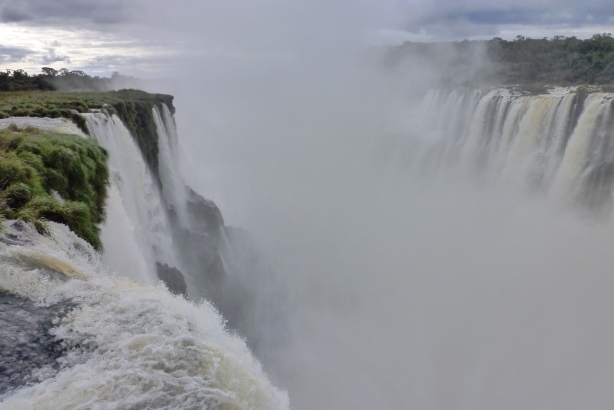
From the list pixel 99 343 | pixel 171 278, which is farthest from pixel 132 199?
pixel 99 343

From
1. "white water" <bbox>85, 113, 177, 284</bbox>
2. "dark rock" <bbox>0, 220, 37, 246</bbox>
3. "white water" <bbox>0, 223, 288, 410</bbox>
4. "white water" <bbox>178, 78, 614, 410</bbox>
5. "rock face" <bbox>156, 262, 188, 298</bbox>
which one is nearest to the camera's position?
"white water" <bbox>0, 223, 288, 410</bbox>

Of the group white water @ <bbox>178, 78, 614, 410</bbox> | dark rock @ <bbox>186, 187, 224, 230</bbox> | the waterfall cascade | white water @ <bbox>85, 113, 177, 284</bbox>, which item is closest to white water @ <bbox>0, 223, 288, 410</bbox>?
white water @ <bbox>85, 113, 177, 284</bbox>

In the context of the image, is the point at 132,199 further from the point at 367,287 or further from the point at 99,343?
the point at 367,287

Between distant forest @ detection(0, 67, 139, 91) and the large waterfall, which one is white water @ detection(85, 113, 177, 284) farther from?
distant forest @ detection(0, 67, 139, 91)

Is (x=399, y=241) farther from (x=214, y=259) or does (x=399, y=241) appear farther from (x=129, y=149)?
(x=129, y=149)

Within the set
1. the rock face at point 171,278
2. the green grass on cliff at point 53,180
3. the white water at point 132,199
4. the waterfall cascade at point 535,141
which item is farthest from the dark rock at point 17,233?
the waterfall cascade at point 535,141

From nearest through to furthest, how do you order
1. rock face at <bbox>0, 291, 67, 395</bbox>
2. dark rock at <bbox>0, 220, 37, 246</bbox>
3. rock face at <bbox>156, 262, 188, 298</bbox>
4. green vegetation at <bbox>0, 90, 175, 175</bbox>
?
rock face at <bbox>0, 291, 67, 395</bbox> → dark rock at <bbox>0, 220, 37, 246</bbox> → rock face at <bbox>156, 262, 188, 298</bbox> → green vegetation at <bbox>0, 90, 175, 175</bbox>
